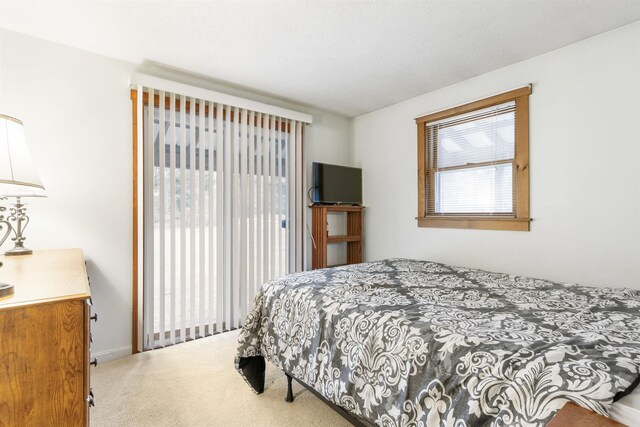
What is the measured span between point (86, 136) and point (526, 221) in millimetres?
3576

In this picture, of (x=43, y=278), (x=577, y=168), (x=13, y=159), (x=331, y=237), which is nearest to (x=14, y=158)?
(x=13, y=159)

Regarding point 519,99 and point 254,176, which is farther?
point 254,176

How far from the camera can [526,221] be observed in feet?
8.58

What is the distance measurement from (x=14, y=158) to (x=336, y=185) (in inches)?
116

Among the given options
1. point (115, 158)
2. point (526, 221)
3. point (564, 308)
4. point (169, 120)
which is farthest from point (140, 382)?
point (526, 221)

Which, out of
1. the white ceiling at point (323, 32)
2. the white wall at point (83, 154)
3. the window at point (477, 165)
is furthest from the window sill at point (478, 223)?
the white wall at point (83, 154)

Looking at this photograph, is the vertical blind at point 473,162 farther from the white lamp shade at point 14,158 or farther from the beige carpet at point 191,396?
the white lamp shade at point 14,158

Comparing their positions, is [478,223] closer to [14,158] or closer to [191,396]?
[191,396]

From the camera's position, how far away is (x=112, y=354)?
8.37ft

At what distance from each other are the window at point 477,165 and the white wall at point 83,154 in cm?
283

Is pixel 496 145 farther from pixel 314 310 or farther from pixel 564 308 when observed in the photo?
pixel 314 310

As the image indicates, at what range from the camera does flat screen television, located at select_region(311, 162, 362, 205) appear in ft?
11.9

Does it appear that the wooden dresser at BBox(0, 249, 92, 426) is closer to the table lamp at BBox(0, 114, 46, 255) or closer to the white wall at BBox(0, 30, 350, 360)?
the table lamp at BBox(0, 114, 46, 255)

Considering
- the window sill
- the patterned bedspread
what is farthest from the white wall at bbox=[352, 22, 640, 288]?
the patterned bedspread
